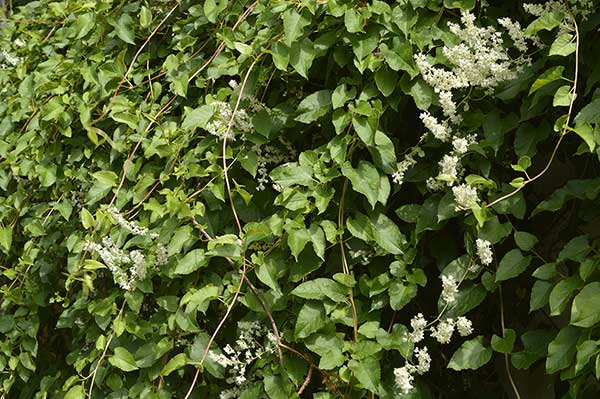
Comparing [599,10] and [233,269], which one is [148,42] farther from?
[599,10]

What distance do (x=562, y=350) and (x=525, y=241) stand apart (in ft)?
0.81

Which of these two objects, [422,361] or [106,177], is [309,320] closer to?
[422,361]

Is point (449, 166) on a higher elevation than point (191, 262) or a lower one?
higher

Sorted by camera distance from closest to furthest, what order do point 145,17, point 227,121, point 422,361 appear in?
point 422,361 < point 227,121 < point 145,17

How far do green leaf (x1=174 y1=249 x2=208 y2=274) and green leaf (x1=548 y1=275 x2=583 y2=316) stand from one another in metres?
0.73

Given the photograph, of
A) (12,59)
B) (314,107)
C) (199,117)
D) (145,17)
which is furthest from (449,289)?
(12,59)

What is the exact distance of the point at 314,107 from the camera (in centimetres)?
186

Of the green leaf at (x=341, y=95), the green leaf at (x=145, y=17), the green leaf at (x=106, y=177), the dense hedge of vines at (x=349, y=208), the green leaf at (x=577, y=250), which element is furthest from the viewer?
the green leaf at (x=145, y=17)

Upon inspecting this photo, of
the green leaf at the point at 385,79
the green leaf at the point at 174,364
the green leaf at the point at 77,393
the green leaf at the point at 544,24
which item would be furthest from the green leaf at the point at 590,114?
the green leaf at the point at 77,393

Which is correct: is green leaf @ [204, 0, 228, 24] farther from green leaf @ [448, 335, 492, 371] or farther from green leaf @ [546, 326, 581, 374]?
green leaf @ [546, 326, 581, 374]

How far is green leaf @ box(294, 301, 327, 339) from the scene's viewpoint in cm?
171

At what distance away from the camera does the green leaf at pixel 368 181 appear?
68.4 inches

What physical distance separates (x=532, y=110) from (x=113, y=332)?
1073mm

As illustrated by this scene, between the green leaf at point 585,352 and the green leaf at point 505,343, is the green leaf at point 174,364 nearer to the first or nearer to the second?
the green leaf at point 505,343
